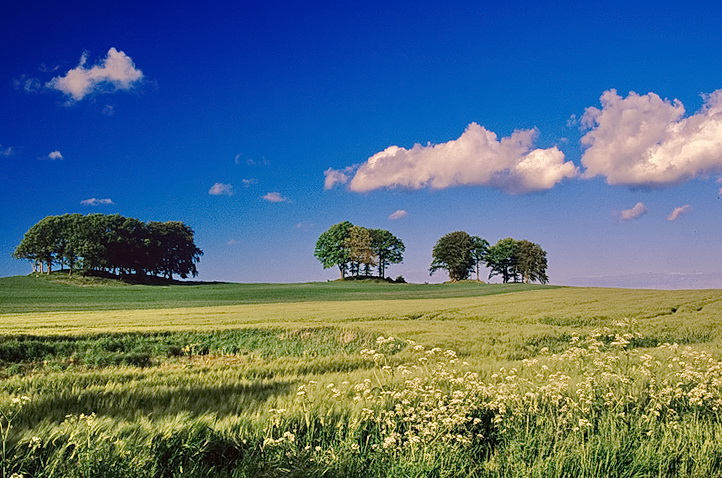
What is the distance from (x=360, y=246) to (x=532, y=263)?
44.1m

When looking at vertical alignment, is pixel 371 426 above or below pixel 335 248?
below

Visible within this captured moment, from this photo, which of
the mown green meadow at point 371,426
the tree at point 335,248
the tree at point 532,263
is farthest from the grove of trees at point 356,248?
the mown green meadow at point 371,426

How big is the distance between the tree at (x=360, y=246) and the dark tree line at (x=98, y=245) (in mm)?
41613

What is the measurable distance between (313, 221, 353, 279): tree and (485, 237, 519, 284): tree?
3606cm

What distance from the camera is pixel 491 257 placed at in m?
121

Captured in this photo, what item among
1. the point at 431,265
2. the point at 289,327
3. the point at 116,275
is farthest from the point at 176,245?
the point at 289,327

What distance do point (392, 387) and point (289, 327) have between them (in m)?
15.1

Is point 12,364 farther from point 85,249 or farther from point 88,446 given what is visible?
point 85,249

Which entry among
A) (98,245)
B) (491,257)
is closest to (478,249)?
(491,257)

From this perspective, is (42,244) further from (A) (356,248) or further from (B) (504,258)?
(B) (504,258)

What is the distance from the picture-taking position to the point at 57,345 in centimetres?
1834

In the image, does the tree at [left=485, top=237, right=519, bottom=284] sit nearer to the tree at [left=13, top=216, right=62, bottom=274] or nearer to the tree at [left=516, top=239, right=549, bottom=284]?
the tree at [left=516, top=239, right=549, bottom=284]

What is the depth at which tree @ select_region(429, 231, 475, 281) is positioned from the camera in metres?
115

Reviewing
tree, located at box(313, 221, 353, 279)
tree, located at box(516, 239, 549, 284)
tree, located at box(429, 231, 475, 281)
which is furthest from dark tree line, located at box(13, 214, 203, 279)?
tree, located at box(516, 239, 549, 284)
